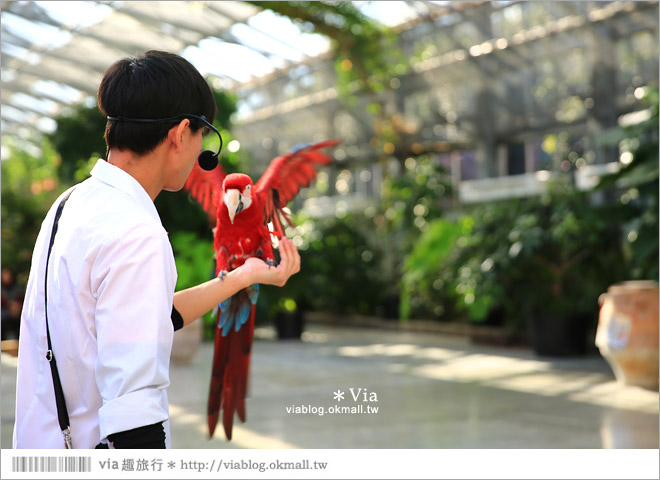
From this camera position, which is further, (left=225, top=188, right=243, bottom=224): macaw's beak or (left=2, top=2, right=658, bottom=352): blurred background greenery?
(left=2, top=2, right=658, bottom=352): blurred background greenery

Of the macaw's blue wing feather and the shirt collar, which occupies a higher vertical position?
the shirt collar

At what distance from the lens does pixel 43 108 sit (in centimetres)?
1792

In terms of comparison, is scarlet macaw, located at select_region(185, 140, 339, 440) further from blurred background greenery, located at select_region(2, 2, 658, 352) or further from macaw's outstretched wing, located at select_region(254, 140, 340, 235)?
blurred background greenery, located at select_region(2, 2, 658, 352)

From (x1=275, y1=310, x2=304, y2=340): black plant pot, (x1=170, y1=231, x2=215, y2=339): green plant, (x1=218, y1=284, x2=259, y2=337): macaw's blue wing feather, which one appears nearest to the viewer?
(x1=218, y1=284, x2=259, y2=337): macaw's blue wing feather

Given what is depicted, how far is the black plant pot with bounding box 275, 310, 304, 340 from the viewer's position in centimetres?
908

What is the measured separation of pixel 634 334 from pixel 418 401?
1.64m

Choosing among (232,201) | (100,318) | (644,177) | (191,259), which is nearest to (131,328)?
(100,318)

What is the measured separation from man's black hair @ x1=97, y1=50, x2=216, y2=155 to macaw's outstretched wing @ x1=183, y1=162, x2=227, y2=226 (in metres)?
0.60

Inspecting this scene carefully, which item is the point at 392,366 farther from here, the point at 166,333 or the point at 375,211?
the point at 166,333

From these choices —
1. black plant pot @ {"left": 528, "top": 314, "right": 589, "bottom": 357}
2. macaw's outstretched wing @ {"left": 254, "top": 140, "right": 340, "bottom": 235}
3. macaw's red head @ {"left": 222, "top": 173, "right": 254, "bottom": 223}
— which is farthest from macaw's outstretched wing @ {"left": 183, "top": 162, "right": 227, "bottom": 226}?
black plant pot @ {"left": 528, "top": 314, "right": 589, "bottom": 357}

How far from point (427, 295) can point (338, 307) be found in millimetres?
1557

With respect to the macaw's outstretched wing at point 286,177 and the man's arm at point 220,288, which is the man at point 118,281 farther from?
the macaw's outstretched wing at point 286,177

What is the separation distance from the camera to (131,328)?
97cm

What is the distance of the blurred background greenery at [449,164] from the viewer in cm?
714
